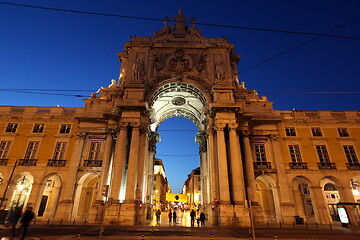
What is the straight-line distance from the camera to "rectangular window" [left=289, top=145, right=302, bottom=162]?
29.4 metres

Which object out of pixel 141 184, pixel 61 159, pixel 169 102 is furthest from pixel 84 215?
pixel 169 102

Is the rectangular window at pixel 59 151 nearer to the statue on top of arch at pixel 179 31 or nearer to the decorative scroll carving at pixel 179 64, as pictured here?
the decorative scroll carving at pixel 179 64

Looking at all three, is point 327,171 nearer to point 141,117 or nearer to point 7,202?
point 141,117

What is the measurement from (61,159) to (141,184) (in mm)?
12127

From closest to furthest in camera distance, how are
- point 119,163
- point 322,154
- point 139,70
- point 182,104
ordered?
point 119,163, point 322,154, point 139,70, point 182,104

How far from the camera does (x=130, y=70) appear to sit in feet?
103

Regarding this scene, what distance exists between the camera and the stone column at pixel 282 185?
1013 inches

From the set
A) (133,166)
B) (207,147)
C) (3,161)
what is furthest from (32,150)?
(207,147)

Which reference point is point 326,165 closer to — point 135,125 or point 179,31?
point 135,125

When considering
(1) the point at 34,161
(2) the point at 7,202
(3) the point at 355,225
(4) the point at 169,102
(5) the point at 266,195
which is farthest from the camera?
(4) the point at 169,102

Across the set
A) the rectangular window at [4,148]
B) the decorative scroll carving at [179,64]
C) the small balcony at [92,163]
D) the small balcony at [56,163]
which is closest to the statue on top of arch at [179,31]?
the decorative scroll carving at [179,64]

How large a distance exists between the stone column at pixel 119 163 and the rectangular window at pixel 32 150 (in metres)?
12.9

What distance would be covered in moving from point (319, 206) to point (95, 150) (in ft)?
99.1

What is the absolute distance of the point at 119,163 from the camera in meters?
25.5
